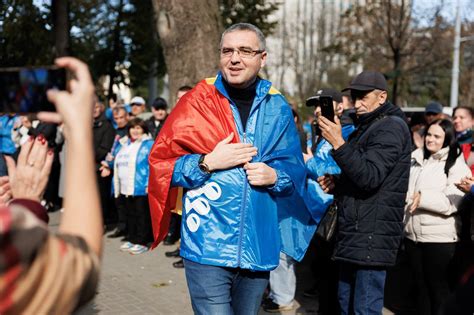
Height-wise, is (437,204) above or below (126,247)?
above

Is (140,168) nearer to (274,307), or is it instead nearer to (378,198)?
(274,307)

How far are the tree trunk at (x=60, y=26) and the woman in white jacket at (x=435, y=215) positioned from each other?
3.29 meters

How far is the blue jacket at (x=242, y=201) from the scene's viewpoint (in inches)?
117

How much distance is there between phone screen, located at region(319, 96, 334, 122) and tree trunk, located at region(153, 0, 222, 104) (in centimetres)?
469

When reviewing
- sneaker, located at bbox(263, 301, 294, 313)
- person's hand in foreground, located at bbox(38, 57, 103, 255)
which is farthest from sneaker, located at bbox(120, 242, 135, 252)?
person's hand in foreground, located at bbox(38, 57, 103, 255)

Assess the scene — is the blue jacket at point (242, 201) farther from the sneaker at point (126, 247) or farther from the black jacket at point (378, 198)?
the sneaker at point (126, 247)

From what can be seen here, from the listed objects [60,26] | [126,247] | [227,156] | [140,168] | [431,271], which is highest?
[60,26]

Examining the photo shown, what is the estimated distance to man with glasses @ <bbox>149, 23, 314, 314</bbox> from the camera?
2969 millimetres

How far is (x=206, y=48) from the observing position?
8.16 meters

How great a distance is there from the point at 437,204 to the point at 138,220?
4.80m

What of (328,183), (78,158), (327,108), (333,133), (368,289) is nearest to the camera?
(78,158)

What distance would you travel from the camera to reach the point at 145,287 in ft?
20.4

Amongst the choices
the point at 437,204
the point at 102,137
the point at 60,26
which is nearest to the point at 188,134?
the point at 437,204

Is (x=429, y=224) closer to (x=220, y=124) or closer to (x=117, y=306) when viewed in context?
(x=220, y=124)
